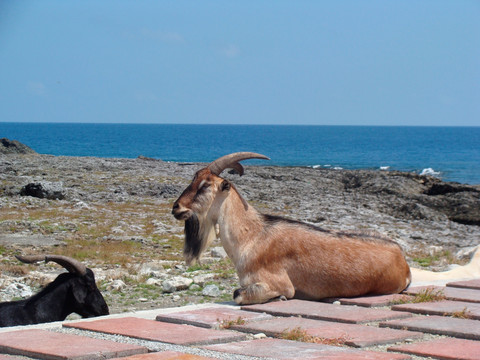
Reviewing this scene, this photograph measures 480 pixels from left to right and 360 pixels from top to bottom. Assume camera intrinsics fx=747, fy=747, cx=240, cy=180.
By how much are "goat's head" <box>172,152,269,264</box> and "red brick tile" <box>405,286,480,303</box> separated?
7.31 ft

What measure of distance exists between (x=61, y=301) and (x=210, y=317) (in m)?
3.24

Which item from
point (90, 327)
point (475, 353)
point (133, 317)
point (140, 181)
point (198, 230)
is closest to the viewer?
point (475, 353)

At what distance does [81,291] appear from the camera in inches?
358

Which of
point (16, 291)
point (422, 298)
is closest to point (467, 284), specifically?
point (422, 298)

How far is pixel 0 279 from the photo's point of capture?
39.0ft

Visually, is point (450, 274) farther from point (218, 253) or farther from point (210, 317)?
point (218, 253)

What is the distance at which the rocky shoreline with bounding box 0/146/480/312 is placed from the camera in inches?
471

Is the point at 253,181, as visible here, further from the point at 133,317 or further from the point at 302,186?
the point at 133,317

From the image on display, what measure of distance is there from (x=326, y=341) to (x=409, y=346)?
585 mm

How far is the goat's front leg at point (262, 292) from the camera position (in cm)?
734

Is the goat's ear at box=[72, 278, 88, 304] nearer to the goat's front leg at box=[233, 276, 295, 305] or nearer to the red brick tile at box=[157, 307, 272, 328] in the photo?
the goat's front leg at box=[233, 276, 295, 305]

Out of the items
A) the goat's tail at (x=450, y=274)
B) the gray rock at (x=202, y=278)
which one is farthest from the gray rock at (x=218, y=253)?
the goat's tail at (x=450, y=274)

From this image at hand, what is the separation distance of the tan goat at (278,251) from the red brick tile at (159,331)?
5.74 ft

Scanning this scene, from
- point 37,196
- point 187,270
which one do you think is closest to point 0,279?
point 187,270
